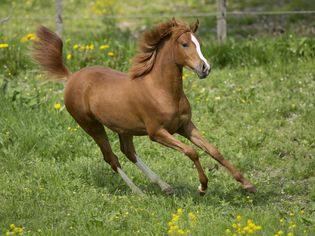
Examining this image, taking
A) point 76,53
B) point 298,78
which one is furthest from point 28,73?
point 298,78

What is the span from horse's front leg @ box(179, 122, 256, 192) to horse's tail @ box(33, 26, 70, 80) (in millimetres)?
1709

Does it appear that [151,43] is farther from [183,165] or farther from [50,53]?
[183,165]

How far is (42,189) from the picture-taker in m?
7.74

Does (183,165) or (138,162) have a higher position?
(138,162)

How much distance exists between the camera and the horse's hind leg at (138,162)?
25.2ft

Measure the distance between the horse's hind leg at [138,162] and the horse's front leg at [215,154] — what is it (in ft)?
1.98

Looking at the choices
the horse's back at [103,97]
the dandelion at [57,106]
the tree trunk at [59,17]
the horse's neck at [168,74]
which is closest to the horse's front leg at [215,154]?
the horse's neck at [168,74]

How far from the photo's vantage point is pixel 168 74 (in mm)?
7262

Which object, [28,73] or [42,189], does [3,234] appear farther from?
[28,73]

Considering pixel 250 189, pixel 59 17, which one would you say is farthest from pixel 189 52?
pixel 59 17

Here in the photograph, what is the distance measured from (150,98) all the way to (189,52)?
1.99 ft

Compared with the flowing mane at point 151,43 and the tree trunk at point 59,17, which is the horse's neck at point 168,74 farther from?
the tree trunk at point 59,17

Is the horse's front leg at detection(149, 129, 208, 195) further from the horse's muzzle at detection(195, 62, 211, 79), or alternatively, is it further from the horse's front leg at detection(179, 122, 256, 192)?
the horse's muzzle at detection(195, 62, 211, 79)

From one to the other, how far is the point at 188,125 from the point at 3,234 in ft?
6.36
